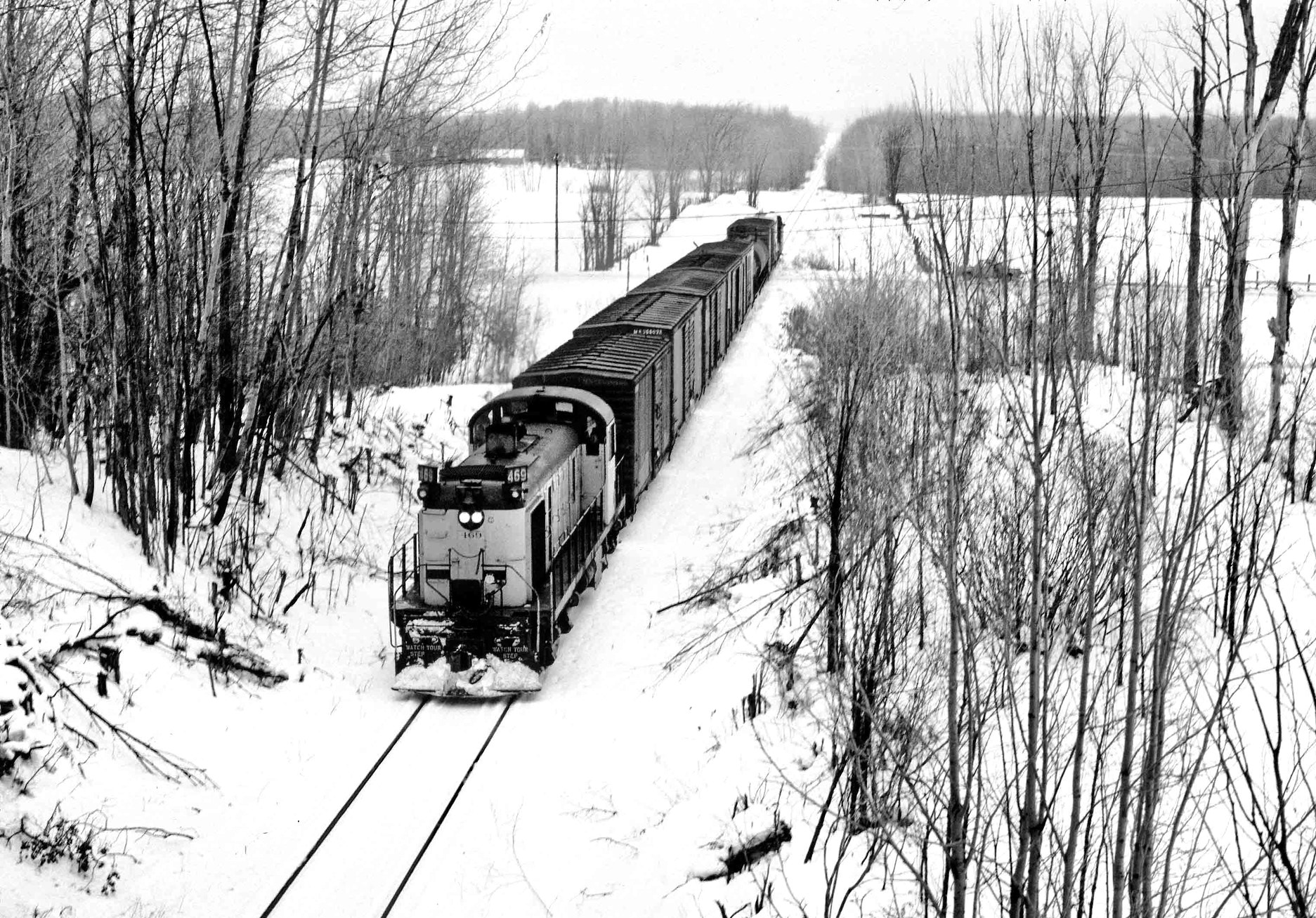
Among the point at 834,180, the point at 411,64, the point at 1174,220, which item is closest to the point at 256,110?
the point at 411,64

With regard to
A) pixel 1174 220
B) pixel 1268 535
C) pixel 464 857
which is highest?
pixel 1174 220

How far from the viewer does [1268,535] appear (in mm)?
13430

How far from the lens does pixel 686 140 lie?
92500mm

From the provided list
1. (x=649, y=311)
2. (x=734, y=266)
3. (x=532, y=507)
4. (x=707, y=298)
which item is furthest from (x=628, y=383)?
(x=734, y=266)

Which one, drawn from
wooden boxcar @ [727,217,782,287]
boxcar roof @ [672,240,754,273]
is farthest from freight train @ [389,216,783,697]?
wooden boxcar @ [727,217,782,287]

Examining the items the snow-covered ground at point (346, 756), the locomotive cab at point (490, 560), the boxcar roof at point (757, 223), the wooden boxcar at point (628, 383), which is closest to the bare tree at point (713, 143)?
the boxcar roof at point (757, 223)

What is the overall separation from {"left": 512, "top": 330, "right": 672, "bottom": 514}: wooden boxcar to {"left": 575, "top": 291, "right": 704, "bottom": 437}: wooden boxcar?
1.57ft

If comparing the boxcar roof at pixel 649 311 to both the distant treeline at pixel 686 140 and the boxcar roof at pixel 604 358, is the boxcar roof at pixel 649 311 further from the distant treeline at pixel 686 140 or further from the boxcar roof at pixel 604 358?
the distant treeline at pixel 686 140

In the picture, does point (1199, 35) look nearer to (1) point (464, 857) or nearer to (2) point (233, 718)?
(1) point (464, 857)

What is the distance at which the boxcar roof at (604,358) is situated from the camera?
772 inches

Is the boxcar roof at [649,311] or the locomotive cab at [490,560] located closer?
the locomotive cab at [490,560]

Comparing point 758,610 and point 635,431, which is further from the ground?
point 635,431

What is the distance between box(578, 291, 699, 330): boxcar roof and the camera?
2467 centimetres

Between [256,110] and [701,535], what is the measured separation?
10249mm
